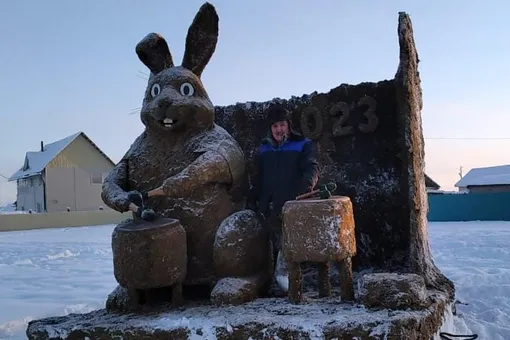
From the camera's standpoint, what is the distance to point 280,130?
11.1ft

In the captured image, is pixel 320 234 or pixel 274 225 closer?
pixel 320 234

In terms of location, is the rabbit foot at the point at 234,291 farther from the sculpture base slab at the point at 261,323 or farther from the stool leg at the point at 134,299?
the stool leg at the point at 134,299

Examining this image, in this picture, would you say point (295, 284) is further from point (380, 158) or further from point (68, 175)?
point (68, 175)

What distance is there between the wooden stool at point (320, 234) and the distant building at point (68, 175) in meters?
20.7

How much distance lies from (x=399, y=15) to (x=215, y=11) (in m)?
1.19

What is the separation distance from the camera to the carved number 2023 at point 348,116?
3879 millimetres

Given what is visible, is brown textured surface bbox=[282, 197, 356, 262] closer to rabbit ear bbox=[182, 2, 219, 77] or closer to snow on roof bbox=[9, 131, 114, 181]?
rabbit ear bbox=[182, 2, 219, 77]

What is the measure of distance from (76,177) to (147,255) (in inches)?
823

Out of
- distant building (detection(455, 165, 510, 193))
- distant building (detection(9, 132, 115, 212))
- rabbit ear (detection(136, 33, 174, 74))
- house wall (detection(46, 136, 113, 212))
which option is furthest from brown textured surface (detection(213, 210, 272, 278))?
distant building (detection(455, 165, 510, 193))

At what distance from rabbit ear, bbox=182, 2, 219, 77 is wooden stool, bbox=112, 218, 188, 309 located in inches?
45.8

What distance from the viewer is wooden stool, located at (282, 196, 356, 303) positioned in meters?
2.72

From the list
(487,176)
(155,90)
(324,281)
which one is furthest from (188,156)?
(487,176)

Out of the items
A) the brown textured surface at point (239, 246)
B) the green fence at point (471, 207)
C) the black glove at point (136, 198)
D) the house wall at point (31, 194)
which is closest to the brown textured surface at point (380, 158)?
the brown textured surface at point (239, 246)

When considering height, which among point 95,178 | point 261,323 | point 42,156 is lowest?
point 261,323
